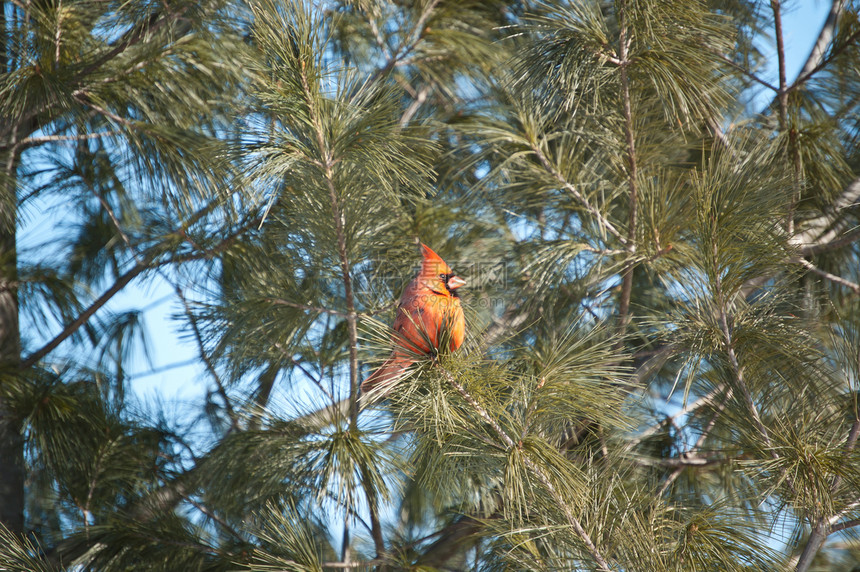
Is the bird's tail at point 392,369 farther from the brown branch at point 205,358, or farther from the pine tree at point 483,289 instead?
the brown branch at point 205,358

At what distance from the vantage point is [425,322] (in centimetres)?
158

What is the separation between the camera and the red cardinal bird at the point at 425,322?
1.48m

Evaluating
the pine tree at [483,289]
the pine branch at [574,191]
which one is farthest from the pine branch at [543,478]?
the pine branch at [574,191]

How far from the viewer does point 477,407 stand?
1.49 meters

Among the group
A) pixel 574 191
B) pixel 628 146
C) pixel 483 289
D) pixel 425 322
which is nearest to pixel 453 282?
pixel 425 322

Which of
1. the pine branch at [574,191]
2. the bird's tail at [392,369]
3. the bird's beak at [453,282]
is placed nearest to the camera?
the bird's tail at [392,369]

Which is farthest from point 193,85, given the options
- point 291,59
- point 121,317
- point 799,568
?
point 799,568

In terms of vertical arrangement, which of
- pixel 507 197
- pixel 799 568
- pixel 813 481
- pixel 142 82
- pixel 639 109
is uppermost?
pixel 142 82

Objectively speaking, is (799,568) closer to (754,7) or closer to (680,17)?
(680,17)

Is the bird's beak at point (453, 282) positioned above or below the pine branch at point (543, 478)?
above

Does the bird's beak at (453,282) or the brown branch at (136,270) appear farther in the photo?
the brown branch at (136,270)

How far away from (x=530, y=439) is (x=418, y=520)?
7.78 ft

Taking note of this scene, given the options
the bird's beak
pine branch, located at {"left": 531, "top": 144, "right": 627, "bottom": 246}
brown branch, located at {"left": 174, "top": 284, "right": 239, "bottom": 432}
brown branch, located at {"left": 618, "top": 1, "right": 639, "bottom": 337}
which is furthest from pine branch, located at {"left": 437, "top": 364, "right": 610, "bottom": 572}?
brown branch, located at {"left": 174, "top": 284, "right": 239, "bottom": 432}

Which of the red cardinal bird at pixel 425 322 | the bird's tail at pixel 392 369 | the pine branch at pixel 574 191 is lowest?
the bird's tail at pixel 392 369
